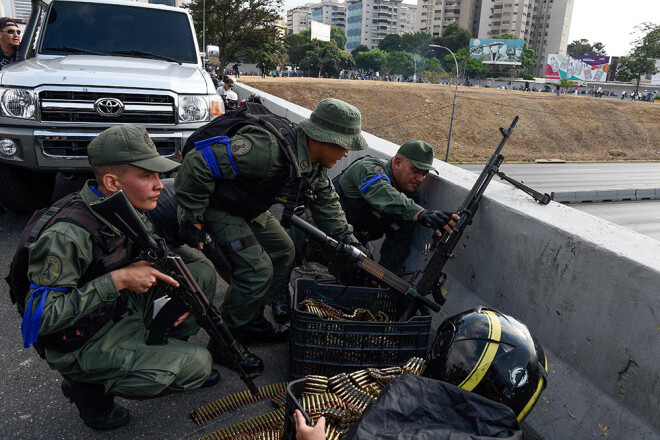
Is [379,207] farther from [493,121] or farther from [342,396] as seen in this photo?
[493,121]

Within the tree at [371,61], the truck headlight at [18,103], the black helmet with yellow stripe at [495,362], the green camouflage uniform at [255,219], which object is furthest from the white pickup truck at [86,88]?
the tree at [371,61]

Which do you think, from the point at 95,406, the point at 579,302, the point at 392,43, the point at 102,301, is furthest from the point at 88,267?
the point at 392,43

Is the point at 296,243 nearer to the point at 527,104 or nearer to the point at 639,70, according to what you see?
the point at 527,104

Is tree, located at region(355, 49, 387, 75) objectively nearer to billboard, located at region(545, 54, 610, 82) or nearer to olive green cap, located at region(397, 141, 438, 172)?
billboard, located at region(545, 54, 610, 82)

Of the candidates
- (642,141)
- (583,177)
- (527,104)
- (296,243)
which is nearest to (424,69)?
(527,104)

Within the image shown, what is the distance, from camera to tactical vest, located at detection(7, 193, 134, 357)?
8.13 ft

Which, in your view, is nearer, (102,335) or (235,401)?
(102,335)

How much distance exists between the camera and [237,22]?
3516 cm

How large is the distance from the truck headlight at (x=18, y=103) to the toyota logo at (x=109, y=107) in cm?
64

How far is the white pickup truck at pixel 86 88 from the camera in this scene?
5367 mm

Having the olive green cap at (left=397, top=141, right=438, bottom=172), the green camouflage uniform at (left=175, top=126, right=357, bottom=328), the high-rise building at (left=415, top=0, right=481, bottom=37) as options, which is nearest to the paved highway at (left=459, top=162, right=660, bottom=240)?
the olive green cap at (left=397, top=141, right=438, bottom=172)

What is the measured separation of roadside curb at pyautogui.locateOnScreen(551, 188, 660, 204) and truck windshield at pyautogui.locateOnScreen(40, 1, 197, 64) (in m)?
17.0

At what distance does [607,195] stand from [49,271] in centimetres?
2531

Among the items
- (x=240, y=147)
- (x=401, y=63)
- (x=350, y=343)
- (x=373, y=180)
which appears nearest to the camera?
(x=350, y=343)
